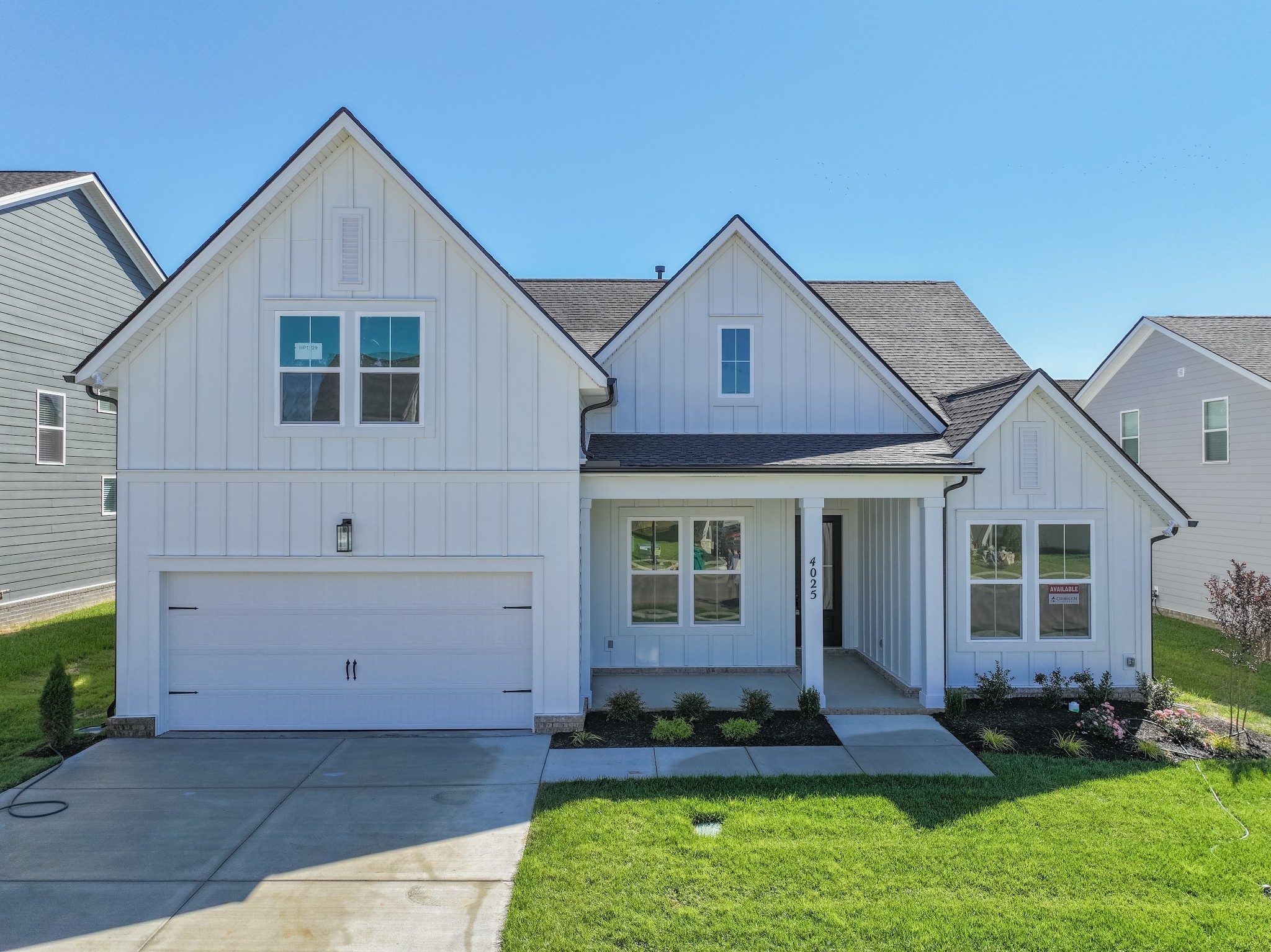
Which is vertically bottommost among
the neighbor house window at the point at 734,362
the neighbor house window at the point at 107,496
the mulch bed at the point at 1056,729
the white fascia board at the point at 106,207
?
the mulch bed at the point at 1056,729

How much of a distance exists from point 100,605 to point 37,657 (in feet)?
18.6

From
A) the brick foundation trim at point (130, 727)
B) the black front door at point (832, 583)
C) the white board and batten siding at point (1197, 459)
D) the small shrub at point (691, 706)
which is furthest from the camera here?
the white board and batten siding at point (1197, 459)

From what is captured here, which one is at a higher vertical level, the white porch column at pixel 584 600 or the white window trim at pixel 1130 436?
the white window trim at pixel 1130 436

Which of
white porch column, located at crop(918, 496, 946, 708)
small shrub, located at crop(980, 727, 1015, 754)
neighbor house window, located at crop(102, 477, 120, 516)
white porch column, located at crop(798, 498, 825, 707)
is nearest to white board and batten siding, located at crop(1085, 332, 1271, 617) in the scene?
white porch column, located at crop(918, 496, 946, 708)

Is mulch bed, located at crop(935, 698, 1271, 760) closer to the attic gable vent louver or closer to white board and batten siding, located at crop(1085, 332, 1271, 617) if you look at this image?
white board and batten siding, located at crop(1085, 332, 1271, 617)

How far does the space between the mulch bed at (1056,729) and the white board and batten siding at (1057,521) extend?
63 centimetres

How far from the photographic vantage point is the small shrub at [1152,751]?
25.7ft

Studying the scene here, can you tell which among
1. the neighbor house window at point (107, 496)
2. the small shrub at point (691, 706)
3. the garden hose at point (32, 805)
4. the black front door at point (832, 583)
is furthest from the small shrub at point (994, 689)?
the neighbor house window at point (107, 496)

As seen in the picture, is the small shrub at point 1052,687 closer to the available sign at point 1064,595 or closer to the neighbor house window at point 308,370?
the available sign at point 1064,595

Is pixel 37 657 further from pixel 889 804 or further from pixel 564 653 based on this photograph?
pixel 889 804

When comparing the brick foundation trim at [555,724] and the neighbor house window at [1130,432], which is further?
the neighbor house window at [1130,432]

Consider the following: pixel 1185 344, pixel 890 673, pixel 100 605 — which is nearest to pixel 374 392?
pixel 890 673

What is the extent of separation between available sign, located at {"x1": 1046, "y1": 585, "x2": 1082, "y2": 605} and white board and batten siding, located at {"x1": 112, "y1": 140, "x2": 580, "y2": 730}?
6.77 meters

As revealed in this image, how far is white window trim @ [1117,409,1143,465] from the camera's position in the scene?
17188 mm
